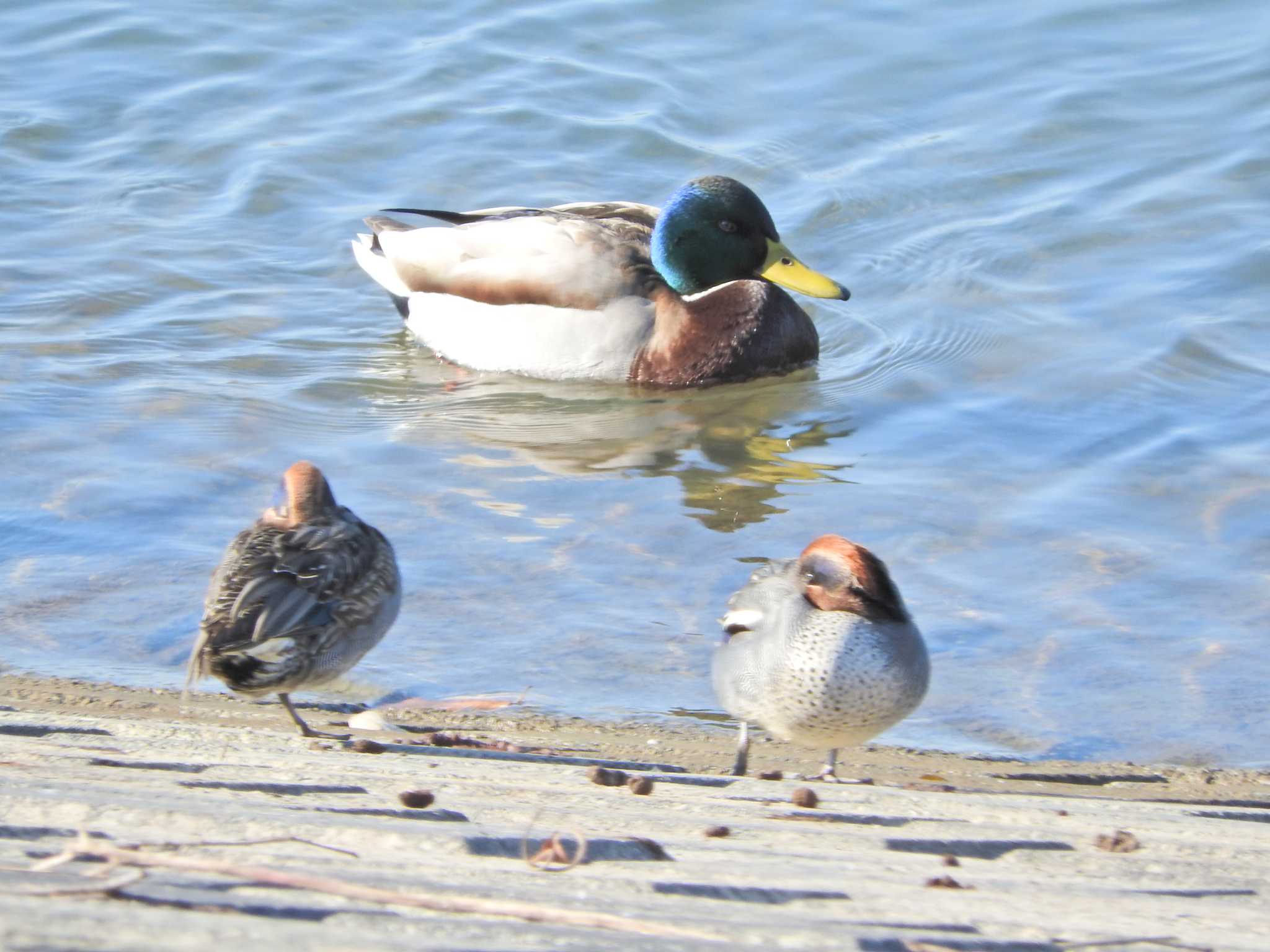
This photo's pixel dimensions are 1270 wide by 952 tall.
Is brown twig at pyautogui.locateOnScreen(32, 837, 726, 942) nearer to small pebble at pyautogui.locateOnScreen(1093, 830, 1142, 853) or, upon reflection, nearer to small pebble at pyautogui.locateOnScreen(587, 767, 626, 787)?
small pebble at pyautogui.locateOnScreen(1093, 830, 1142, 853)

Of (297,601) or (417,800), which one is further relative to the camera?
(297,601)

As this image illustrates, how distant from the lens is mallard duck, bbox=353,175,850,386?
10.0m

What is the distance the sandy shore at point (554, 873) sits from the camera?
2055 millimetres

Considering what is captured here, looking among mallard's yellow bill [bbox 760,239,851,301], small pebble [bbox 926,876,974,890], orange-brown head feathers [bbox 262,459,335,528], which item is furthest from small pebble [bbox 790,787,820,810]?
mallard's yellow bill [bbox 760,239,851,301]

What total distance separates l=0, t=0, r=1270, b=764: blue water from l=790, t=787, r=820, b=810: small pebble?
76.9 inches

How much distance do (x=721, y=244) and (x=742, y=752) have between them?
569 cm

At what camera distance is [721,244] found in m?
10.4

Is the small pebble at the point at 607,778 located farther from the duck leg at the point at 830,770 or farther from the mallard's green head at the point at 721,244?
the mallard's green head at the point at 721,244

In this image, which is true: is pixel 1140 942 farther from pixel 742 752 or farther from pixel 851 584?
pixel 742 752

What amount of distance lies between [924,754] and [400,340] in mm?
6082

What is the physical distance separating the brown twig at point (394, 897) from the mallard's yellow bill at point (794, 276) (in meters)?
8.18

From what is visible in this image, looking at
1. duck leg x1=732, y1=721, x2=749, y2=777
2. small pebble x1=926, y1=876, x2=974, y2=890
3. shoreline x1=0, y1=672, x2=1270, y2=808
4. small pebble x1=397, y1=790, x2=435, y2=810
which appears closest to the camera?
small pebble x1=926, y1=876, x2=974, y2=890

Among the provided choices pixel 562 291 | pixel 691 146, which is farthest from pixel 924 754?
pixel 691 146

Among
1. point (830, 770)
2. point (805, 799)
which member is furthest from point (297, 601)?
point (805, 799)
